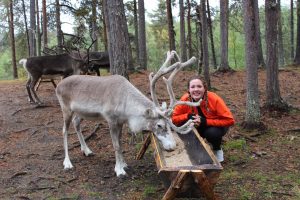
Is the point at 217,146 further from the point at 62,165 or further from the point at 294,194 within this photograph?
the point at 62,165

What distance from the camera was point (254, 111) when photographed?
25.1 feet

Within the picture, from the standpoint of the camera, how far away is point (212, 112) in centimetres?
608

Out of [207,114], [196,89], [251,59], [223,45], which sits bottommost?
[207,114]

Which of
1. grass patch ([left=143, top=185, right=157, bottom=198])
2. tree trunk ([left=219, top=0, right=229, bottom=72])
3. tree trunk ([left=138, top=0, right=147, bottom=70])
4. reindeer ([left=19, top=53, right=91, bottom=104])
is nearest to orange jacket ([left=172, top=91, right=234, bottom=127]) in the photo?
grass patch ([left=143, top=185, right=157, bottom=198])

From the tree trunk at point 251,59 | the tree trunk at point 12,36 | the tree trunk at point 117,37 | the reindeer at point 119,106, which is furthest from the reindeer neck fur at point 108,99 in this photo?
the tree trunk at point 12,36

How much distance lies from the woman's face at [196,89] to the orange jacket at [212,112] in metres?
0.18

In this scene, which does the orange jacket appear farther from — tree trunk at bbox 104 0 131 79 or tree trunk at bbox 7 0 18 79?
tree trunk at bbox 7 0 18 79

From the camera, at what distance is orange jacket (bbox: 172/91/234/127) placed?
596cm

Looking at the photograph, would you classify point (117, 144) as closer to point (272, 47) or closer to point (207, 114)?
point (207, 114)

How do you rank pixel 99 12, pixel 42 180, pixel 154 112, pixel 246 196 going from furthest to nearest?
pixel 99 12, pixel 42 180, pixel 154 112, pixel 246 196

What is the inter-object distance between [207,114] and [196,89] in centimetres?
49

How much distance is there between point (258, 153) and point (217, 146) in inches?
42.6

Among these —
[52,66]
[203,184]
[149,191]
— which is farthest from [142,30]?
[203,184]

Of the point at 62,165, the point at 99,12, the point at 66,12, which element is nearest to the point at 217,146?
the point at 62,165
